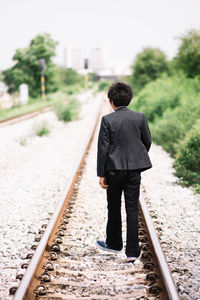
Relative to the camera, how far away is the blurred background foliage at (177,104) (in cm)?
764

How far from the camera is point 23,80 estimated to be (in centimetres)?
4212

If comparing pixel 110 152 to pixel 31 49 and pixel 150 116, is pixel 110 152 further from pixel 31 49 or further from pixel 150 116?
pixel 31 49

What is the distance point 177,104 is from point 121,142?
12820 millimetres

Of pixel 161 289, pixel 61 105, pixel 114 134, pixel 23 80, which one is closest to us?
pixel 161 289

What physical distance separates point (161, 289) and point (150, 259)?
59cm

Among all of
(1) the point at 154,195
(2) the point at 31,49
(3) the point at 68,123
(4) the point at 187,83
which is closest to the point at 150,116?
(3) the point at 68,123

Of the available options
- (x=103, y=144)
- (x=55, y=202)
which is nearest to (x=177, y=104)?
(x=55, y=202)

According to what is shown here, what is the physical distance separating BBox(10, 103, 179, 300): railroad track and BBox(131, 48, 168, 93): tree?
28852 mm

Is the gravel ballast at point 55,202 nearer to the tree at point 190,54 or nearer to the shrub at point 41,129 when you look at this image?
the shrub at point 41,129

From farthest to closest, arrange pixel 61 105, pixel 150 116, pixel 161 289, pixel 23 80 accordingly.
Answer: pixel 23 80 < pixel 61 105 < pixel 150 116 < pixel 161 289

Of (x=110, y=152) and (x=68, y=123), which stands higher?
(x=110, y=152)

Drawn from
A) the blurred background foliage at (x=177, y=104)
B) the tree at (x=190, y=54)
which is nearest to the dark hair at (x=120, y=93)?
the blurred background foliage at (x=177, y=104)

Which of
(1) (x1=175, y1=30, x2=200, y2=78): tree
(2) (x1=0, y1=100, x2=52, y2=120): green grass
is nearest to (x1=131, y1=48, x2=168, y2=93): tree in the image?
(1) (x1=175, y1=30, x2=200, y2=78): tree

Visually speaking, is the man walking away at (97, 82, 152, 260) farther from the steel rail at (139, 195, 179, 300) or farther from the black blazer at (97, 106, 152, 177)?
the steel rail at (139, 195, 179, 300)
